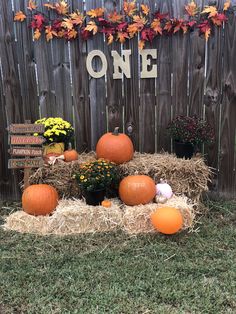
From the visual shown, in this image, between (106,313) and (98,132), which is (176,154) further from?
(106,313)

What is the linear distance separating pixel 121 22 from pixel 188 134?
1556 millimetres

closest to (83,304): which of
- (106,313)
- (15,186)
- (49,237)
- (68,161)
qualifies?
(106,313)

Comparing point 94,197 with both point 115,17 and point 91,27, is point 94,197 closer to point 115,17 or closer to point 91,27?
point 91,27

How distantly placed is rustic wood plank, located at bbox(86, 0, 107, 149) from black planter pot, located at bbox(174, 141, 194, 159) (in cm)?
100

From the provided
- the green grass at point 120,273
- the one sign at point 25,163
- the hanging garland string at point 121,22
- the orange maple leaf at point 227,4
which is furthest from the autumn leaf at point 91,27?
the green grass at point 120,273

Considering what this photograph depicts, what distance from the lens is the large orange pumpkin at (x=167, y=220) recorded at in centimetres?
359

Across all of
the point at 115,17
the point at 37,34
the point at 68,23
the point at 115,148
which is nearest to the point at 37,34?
the point at 37,34

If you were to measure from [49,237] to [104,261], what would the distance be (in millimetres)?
773

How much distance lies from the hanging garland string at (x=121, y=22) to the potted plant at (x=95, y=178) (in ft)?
4.99

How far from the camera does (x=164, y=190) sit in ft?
13.4

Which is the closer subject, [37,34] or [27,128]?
[27,128]

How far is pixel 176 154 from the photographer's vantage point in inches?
173

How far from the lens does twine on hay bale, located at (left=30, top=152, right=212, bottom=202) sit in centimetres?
→ 416

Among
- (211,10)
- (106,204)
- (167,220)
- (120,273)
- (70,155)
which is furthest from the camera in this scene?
(70,155)
